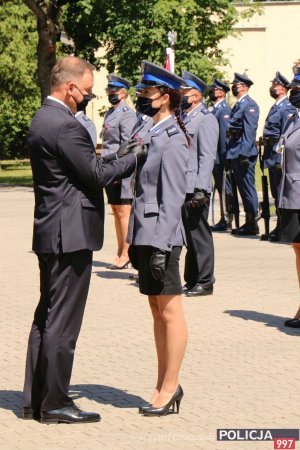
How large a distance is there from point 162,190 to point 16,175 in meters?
35.2

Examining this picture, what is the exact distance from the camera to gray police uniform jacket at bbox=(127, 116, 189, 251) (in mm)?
7492

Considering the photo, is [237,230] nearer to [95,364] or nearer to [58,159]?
[95,364]

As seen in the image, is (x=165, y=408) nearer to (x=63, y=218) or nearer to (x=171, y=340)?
(x=171, y=340)

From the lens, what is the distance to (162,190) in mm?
7500

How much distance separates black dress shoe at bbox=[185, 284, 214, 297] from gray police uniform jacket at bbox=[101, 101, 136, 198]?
2091 mm

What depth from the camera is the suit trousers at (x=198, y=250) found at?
41.2ft

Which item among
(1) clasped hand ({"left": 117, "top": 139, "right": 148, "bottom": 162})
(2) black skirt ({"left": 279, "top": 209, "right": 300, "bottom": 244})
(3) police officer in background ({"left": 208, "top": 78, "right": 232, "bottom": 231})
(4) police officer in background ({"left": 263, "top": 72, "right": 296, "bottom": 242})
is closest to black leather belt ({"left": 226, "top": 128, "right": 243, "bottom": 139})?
(3) police officer in background ({"left": 208, "top": 78, "right": 232, "bottom": 231})

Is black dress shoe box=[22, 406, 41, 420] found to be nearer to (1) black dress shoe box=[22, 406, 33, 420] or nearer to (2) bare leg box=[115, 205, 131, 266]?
(1) black dress shoe box=[22, 406, 33, 420]

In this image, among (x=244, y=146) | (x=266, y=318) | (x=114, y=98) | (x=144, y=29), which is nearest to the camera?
(x=266, y=318)

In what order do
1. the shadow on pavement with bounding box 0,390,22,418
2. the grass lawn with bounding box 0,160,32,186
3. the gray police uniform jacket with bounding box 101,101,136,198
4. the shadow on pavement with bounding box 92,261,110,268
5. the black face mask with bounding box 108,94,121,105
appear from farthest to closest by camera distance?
1. the grass lawn with bounding box 0,160,32,186
2. the shadow on pavement with bounding box 92,261,110,268
3. the black face mask with bounding box 108,94,121,105
4. the gray police uniform jacket with bounding box 101,101,136,198
5. the shadow on pavement with bounding box 0,390,22,418

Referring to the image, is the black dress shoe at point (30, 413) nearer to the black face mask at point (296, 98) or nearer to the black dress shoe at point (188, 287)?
the black face mask at point (296, 98)

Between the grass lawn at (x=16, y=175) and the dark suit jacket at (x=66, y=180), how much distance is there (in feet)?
90.3

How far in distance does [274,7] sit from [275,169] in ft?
165

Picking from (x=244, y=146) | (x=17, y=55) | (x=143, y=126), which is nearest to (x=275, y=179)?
(x=244, y=146)
